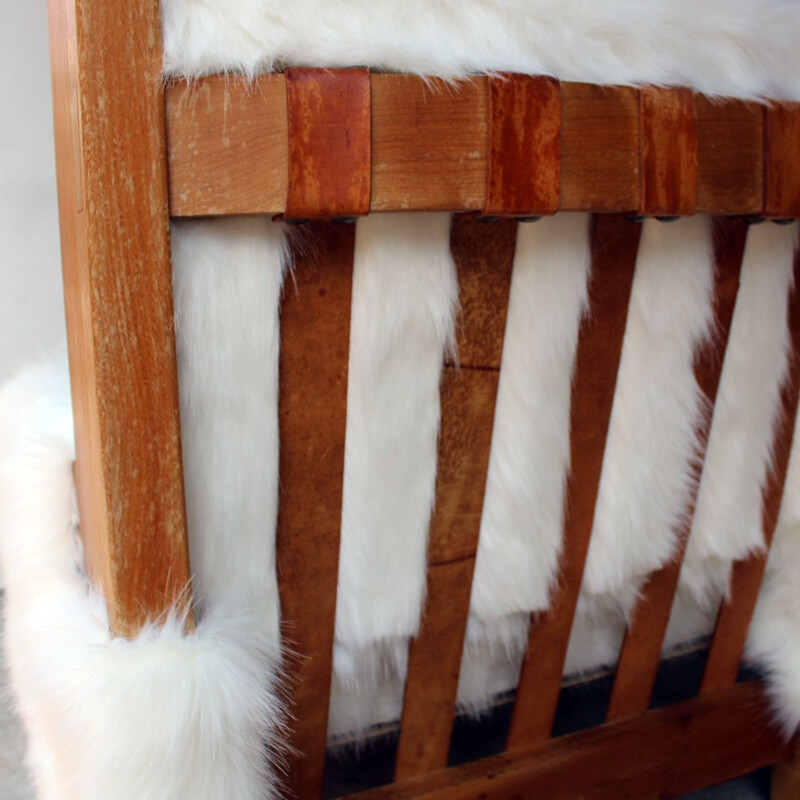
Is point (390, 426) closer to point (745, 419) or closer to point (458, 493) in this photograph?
point (458, 493)

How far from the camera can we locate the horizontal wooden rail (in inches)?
15.9

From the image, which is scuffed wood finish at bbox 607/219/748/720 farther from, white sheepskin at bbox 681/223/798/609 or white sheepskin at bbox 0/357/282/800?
white sheepskin at bbox 0/357/282/800

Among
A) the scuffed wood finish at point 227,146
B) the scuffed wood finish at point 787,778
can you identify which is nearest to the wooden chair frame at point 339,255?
the scuffed wood finish at point 227,146

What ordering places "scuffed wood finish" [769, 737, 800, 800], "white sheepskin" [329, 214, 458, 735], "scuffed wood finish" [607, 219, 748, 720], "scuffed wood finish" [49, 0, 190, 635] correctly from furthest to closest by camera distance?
"scuffed wood finish" [769, 737, 800, 800]
"scuffed wood finish" [607, 219, 748, 720]
"white sheepskin" [329, 214, 458, 735]
"scuffed wood finish" [49, 0, 190, 635]

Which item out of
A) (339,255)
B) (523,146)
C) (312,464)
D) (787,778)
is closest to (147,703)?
(312,464)

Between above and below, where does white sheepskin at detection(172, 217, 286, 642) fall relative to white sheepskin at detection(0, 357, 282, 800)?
above

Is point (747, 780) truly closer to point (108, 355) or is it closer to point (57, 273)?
point (108, 355)

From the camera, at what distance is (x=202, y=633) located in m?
0.48

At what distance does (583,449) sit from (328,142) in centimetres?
31

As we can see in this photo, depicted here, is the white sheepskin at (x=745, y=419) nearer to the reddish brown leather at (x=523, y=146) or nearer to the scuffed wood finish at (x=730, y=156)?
the scuffed wood finish at (x=730, y=156)

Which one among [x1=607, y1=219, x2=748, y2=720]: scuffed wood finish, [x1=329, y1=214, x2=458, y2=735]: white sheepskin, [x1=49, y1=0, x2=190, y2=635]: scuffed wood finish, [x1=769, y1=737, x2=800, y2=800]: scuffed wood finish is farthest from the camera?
[x1=769, y1=737, x2=800, y2=800]: scuffed wood finish

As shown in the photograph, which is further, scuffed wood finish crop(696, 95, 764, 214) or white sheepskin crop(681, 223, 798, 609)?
white sheepskin crop(681, 223, 798, 609)

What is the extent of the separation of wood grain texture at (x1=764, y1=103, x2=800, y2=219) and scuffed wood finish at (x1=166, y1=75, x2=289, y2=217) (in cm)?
34

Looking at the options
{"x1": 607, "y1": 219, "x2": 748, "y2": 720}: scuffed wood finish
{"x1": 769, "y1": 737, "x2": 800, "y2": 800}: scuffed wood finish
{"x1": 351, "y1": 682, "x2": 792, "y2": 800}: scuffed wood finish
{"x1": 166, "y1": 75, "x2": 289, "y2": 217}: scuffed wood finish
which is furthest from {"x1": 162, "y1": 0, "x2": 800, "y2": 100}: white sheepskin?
{"x1": 769, "y1": 737, "x2": 800, "y2": 800}: scuffed wood finish
